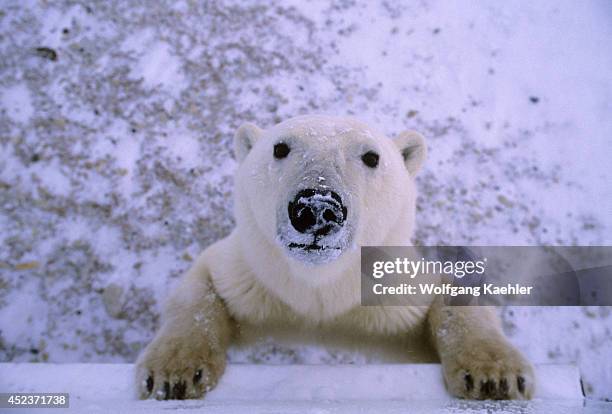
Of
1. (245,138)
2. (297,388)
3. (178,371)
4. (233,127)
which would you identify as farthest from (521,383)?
(233,127)

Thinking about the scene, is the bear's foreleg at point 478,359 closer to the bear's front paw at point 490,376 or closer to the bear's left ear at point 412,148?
the bear's front paw at point 490,376

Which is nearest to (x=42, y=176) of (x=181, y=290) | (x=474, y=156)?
(x=181, y=290)

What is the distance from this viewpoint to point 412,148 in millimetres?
2270

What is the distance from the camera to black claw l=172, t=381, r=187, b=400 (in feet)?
5.58

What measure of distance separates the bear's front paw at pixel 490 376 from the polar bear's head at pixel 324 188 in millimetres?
547

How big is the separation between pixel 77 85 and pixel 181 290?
84.5 inches

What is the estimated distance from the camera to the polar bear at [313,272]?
5.35 feet

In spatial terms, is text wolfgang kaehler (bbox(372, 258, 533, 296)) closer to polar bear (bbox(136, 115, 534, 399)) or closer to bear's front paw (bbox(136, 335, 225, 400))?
polar bear (bbox(136, 115, 534, 399))

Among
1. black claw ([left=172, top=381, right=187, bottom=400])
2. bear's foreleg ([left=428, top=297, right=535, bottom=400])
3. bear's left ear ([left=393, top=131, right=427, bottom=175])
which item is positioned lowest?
black claw ([left=172, top=381, right=187, bottom=400])

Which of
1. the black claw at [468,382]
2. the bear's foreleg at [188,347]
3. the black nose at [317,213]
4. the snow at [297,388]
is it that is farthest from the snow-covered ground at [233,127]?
the black nose at [317,213]

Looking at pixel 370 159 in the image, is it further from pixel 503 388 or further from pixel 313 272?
pixel 503 388

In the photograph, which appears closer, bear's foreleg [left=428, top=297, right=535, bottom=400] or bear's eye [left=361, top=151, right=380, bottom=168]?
bear's foreleg [left=428, top=297, right=535, bottom=400]

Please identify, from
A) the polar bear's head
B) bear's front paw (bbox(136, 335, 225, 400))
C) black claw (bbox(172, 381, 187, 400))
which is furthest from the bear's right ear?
black claw (bbox(172, 381, 187, 400))

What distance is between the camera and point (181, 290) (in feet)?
7.41
